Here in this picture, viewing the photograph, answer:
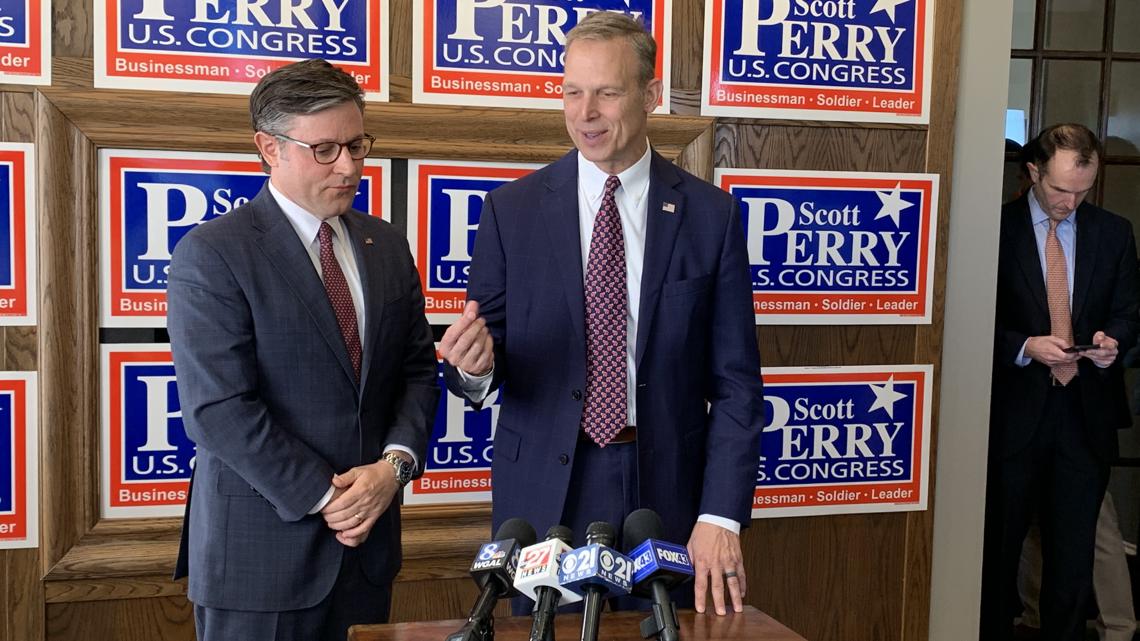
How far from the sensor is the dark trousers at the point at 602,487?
1977mm

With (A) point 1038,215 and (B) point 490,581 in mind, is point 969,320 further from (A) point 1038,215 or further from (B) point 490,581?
(B) point 490,581

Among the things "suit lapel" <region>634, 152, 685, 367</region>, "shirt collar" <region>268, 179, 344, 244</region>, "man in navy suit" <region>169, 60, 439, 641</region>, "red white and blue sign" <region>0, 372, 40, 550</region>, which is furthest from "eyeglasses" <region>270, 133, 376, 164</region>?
"red white and blue sign" <region>0, 372, 40, 550</region>

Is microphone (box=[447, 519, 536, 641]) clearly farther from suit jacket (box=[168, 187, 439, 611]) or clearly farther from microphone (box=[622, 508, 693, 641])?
suit jacket (box=[168, 187, 439, 611])

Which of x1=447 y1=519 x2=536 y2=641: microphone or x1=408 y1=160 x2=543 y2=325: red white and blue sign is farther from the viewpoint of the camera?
x1=408 y1=160 x2=543 y2=325: red white and blue sign

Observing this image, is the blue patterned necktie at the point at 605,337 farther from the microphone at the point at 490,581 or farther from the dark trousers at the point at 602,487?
the microphone at the point at 490,581

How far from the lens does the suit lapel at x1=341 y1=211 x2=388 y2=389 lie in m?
1.90

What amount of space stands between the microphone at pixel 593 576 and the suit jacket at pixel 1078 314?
98.0 inches

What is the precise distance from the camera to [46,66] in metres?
2.50

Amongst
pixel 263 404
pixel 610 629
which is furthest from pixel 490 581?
pixel 263 404

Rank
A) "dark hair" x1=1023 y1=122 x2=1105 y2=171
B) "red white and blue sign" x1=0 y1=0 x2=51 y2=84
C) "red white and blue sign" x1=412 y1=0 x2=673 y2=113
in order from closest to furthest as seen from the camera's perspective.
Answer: "red white and blue sign" x1=0 y1=0 x2=51 y2=84, "red white and blue sign" x1=412 y1=0 x2=673 y2=113, "dark hair" x1=1023 y1=122 x2=1105 y2=171

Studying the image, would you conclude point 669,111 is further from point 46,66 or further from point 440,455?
point 46,66

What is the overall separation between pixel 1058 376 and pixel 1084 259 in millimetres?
383

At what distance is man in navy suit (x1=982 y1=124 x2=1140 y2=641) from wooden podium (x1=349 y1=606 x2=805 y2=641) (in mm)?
2069

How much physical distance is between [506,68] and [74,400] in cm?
135
